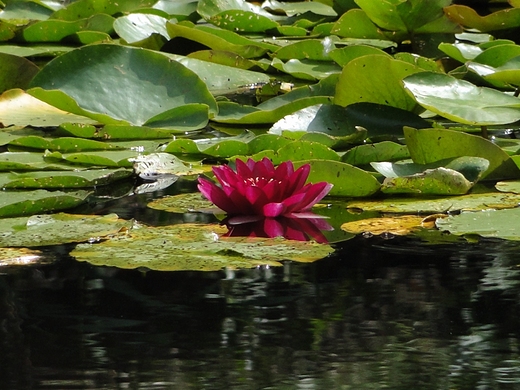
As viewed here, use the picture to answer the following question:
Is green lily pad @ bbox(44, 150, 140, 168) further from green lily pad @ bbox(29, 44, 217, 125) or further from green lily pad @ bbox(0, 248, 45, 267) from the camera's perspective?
green lily pad @ bbox(0, 248, 45, 267)

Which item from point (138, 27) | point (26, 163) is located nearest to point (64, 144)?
point (26, 163)

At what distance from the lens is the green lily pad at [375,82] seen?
204cm

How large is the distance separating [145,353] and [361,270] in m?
0.39

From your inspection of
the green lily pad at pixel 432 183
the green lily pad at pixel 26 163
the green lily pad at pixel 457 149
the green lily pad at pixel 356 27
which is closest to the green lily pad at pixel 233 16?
the green lily pad at pixel 356 27

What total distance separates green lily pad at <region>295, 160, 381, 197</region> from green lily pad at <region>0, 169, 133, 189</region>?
375mm

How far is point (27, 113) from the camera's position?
2.34 meters

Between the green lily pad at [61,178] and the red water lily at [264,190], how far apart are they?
31cm

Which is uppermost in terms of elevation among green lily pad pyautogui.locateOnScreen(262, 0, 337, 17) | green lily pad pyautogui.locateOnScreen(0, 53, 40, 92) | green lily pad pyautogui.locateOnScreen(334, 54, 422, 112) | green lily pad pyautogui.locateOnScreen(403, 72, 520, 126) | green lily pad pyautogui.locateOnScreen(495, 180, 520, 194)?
green lily pad pyautogui.locateOnScreen(262, 0, 337, 17)

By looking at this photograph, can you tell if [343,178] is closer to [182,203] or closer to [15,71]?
[182,203]

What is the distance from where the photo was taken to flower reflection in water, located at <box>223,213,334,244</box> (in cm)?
147

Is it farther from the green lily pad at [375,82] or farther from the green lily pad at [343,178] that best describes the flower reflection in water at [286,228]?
the green lily pad at [375,82]

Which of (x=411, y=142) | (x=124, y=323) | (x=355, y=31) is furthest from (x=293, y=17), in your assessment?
(x=124, y=323)

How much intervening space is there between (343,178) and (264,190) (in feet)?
0.59

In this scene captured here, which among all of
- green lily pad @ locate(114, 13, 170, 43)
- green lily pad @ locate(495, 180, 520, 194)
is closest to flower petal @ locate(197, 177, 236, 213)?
green lily pad @ locate(495, 180, 520, 194)
